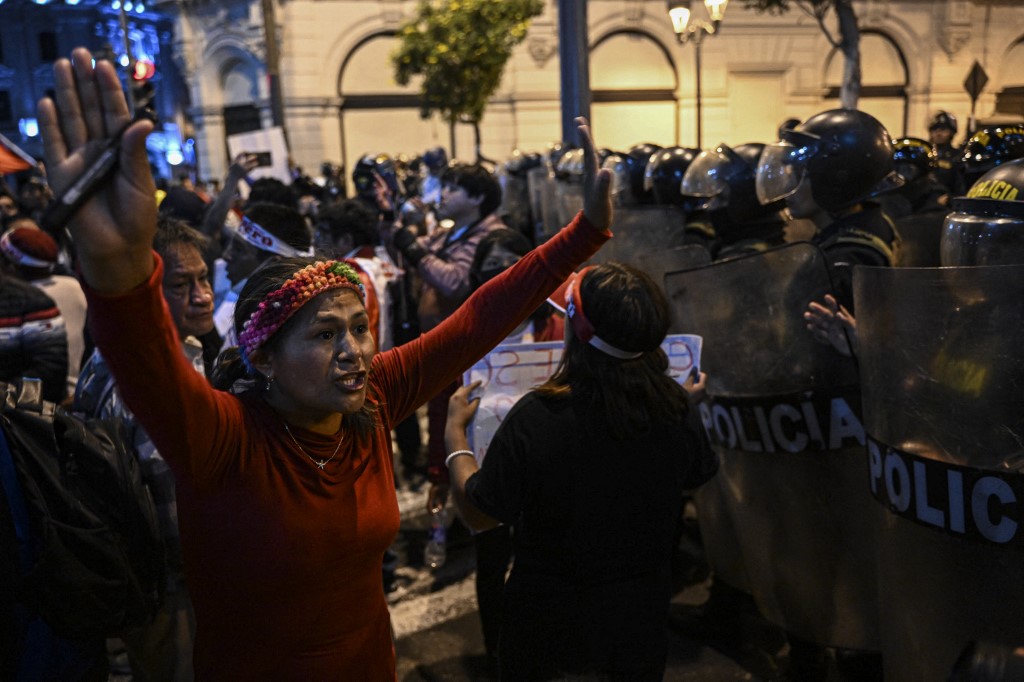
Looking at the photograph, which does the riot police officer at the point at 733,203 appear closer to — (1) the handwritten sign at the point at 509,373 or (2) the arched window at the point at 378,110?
(1) the handwritten sign at the point at 509,373

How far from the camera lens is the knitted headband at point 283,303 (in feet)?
6.13

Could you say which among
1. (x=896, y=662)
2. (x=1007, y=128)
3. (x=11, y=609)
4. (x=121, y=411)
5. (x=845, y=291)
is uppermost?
(x=1007, y=128)

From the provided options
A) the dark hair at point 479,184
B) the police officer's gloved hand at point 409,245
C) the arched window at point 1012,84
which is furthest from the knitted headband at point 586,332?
the arched window at point 1012,84

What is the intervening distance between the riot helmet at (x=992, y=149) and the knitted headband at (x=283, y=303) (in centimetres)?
389

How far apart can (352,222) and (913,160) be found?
3.62 meters

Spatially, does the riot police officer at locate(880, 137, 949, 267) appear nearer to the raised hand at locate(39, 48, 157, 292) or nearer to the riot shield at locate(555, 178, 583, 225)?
the riot shield at locate(555, 178, 583, 225)

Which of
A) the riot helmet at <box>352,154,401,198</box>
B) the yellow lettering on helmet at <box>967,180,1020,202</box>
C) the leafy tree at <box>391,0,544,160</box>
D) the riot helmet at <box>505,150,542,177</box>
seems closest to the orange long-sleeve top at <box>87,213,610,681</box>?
the yellow lettering on helmet at <box>967,180,1020,202</box>

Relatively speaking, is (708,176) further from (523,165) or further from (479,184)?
(523,165)

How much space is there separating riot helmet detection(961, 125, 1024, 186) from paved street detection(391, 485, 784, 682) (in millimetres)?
2654

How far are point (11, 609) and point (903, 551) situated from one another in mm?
2368

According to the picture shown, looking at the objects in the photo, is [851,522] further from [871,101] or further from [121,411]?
[871,101]

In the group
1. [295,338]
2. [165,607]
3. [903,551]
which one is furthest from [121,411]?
[903,551]

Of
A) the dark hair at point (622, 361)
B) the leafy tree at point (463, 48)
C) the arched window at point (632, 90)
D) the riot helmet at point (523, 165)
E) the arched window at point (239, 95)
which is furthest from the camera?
the arched window at point (632, 90)

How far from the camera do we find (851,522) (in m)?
3.11
